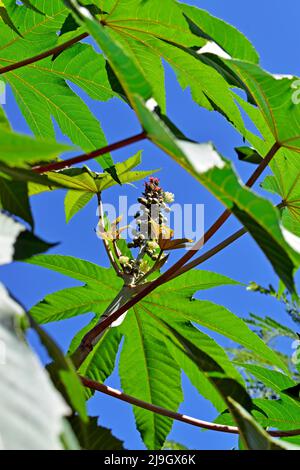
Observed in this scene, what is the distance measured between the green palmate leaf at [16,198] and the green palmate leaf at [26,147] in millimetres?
192

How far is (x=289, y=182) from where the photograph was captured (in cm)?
111

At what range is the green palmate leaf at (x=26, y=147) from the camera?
39 cm

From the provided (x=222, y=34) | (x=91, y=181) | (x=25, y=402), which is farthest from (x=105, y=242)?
(x=25, y=402)

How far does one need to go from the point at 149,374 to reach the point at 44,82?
631mm

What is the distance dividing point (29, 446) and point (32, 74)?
3.62 feet

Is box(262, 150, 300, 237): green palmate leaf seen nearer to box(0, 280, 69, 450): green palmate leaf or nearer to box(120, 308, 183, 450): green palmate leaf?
box(120, 308, 183, 450): green palmate leaf

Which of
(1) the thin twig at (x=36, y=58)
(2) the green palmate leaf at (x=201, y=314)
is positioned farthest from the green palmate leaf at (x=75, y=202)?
(1) the thin twig at (x=36, y=58)

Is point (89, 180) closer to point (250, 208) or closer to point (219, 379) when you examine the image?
point (219, 379)

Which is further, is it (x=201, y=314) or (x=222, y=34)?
(x=201, y=314)

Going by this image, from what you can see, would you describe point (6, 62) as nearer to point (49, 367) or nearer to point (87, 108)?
point (87, 108)

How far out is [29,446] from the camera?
29 centimetres

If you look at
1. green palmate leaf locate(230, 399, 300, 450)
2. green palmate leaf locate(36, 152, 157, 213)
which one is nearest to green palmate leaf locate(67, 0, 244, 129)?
green palmate leaf locate(36, 152, 157, 213)

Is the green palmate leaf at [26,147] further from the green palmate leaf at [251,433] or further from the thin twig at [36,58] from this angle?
the thin twig at [36,58]

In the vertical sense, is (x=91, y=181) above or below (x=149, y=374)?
above
